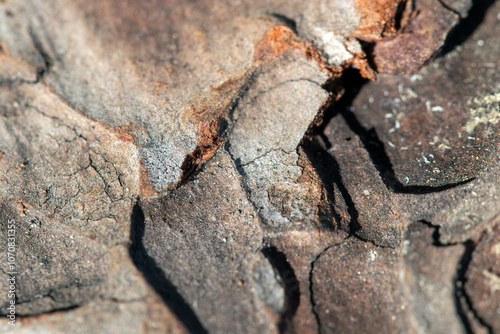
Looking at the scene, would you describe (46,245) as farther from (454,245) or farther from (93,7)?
(454,245)

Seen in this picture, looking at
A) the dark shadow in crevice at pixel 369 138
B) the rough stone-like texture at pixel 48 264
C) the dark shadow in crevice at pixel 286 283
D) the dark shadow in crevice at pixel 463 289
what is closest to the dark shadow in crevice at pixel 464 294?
the dark shadow in crevice at pixel 463 289

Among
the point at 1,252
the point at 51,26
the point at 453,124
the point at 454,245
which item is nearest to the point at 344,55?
the point at 453,124

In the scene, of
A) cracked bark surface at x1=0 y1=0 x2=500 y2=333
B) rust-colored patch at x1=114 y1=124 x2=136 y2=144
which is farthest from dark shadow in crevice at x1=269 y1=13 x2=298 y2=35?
rust-colored patch at x1=114 y1=124 x2=136 y2=144

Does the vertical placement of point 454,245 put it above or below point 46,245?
above

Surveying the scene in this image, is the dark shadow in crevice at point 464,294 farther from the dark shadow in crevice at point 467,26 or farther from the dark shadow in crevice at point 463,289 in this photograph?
the dark shadow in crevice at point 467,26

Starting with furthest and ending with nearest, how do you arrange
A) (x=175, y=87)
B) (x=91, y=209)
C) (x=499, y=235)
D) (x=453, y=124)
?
(x=453, y=124) < (x=175, y=87) < (x=91, y=209) < (x=499, y=235)

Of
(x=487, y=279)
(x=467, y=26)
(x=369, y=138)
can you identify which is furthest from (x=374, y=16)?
(x=487, y=279)

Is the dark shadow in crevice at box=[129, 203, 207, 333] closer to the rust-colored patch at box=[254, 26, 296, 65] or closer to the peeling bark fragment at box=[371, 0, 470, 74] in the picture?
the rust-colored patch at box=[254, 26, 296, 65]
